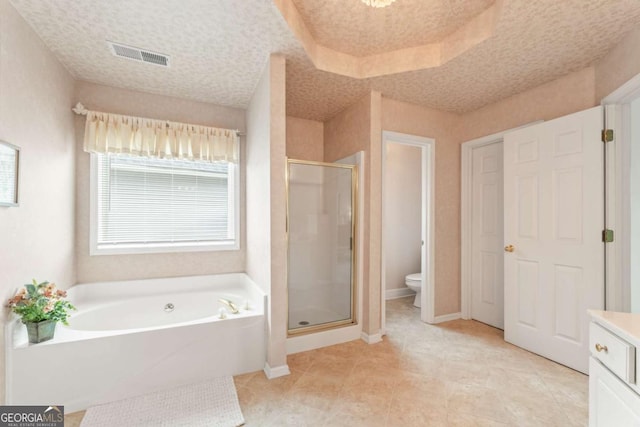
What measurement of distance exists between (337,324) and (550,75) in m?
2.91

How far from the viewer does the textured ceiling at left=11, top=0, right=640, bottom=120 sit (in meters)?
1.67

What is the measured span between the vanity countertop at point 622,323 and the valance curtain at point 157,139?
9.79 feet

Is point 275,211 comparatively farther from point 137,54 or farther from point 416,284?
point 416,284

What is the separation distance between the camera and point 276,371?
209cm

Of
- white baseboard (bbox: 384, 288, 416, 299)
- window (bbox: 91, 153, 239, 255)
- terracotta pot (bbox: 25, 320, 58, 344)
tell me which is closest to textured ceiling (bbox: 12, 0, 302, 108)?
window (bbox: 91, 153, 239, 255)

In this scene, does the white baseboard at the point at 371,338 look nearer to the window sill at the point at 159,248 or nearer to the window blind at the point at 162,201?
the window sill at the point at 159,248

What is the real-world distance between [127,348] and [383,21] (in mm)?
2864

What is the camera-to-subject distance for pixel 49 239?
6.68 ft

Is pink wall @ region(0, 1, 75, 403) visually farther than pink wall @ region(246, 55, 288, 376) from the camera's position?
No

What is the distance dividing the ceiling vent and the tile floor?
8.03 feet

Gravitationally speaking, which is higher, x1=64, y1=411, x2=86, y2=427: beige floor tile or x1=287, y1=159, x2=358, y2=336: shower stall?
x1=287, y1=159, x2=358, y2=336: shower stall

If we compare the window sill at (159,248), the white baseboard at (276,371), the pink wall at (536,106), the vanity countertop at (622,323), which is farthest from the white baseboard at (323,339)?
the pink wall at (536,106)

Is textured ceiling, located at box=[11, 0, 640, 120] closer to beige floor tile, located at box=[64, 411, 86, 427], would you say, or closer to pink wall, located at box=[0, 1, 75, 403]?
pink wall, located at box=[0, 1, 75, 403]

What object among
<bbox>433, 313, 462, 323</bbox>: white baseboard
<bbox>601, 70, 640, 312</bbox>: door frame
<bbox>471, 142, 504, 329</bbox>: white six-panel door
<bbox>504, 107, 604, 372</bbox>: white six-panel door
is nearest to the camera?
<bbox>601, 70, 640, 312</bbox>: door frame
